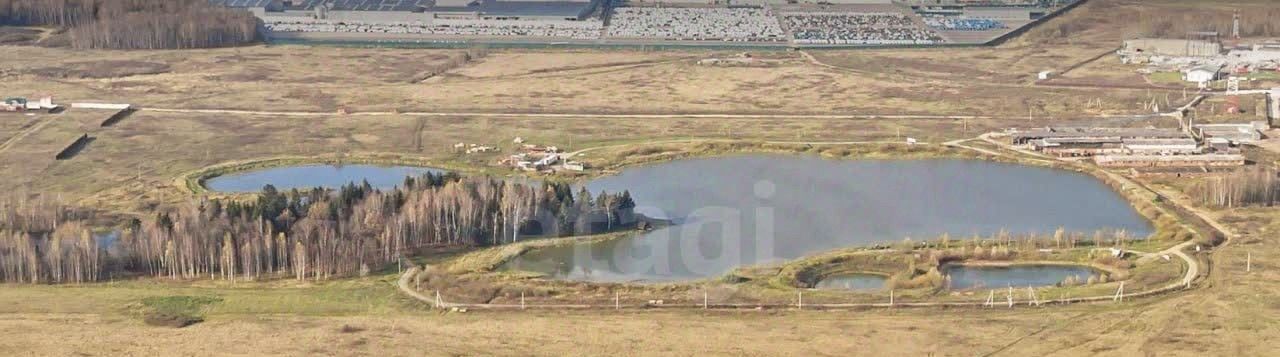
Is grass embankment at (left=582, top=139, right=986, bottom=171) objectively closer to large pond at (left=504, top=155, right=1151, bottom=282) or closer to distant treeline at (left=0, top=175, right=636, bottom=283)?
large pond at (left=504, top=155, right=1151, bottom=282)

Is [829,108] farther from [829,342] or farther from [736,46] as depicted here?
[829,342]

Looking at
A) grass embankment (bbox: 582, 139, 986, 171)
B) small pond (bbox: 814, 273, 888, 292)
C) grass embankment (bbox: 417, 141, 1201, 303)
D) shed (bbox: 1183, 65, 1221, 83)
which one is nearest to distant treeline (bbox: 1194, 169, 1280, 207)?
grass embankment (bbox: 417, 141, 1201, 303)

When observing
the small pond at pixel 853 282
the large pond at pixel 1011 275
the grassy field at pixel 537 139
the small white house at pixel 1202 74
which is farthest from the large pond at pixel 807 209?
the small white house at pixel 1202 74

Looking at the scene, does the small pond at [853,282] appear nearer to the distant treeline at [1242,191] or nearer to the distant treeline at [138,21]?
the distant treeline at [1242,191]

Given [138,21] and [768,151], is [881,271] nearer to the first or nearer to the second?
[768,151]

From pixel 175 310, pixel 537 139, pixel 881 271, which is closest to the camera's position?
pixel 175 310

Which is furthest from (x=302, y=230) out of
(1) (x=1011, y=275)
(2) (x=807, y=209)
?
(1) (x=1011, y=275)

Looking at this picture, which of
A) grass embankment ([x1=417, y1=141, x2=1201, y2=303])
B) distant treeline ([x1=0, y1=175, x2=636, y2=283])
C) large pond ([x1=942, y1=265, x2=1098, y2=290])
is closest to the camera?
grass embankment ([x1=417, y1=141, x2=1201, y2=303])
